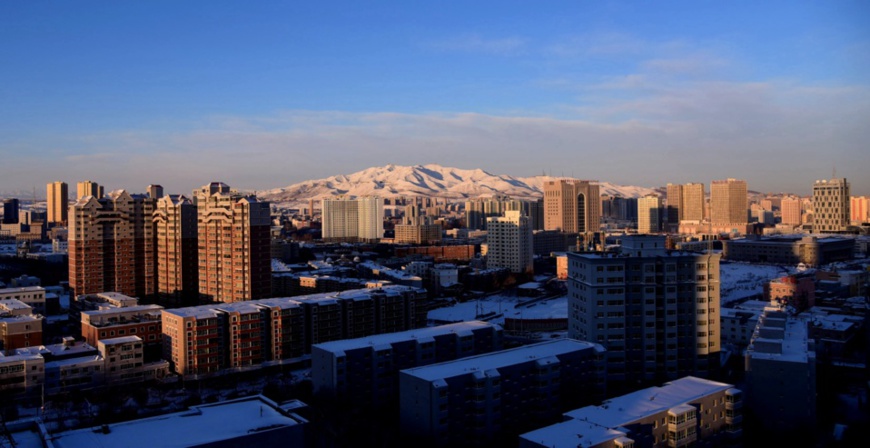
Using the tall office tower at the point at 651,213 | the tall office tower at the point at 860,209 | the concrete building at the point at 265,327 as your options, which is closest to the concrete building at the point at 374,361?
the concrete building at the point at 265,327

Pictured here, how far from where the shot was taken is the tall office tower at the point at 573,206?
2223cm

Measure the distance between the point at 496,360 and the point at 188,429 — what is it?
2.16m

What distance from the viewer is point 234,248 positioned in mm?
8727

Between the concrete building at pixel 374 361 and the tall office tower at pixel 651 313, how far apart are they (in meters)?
1.20

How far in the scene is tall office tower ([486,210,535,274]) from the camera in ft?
49.9

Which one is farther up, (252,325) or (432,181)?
(432,181)

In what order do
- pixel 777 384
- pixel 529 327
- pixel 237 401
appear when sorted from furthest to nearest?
pixel 529 327 → pixel 777 384 → pixel 237 401

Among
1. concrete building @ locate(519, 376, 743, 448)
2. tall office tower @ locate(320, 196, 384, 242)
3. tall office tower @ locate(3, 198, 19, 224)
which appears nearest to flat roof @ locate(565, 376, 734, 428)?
concrete building @ locate(519, 376, 743, 448)

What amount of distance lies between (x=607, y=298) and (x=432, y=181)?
209 feet

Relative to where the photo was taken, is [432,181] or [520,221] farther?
[432,181]

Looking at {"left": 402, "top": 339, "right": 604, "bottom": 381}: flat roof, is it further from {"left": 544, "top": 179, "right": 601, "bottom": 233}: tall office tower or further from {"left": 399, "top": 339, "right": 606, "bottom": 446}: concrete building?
{"left": 544, "top": 179, "right": 601, "bottom": 233}: tall office tower

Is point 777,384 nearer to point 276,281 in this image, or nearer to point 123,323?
point 123,323

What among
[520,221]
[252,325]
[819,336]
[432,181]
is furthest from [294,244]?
[432,181]

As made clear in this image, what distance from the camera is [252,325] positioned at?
712 centimetres
